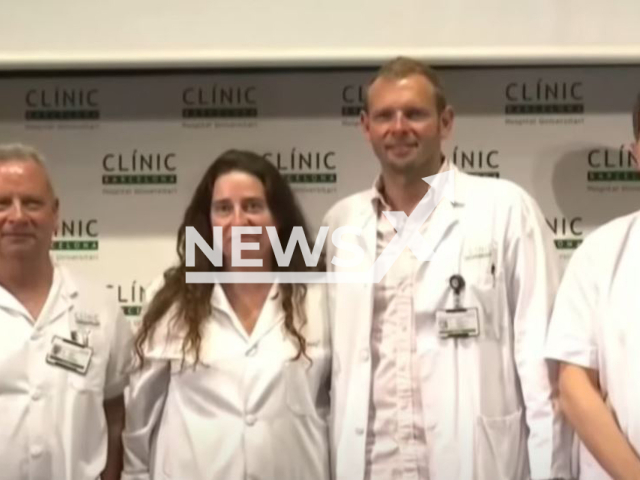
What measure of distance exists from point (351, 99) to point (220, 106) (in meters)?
0.38

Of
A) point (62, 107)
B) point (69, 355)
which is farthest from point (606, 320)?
point (62, 107)

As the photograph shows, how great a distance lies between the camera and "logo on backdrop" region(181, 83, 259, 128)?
2.33 m

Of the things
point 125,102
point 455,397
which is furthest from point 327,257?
point 125,102

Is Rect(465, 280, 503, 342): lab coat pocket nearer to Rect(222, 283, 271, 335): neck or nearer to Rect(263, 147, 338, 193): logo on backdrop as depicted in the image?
Rect(222, 283, 271, 335): neck

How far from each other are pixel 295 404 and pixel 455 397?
37 cm

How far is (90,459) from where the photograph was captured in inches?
73.8

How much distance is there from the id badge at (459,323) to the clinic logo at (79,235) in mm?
1097

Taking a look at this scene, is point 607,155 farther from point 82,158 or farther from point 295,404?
point 82,158

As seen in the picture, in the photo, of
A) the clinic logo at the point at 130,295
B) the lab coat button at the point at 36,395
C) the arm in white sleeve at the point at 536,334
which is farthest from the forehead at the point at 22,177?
the arm in white sleeve at the point at 536,334

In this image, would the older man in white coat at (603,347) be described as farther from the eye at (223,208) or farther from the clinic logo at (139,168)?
the clinic logo at (139,168)

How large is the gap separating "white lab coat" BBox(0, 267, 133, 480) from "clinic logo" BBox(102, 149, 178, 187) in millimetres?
479

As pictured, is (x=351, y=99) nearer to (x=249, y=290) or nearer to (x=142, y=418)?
(x=249, y=290)

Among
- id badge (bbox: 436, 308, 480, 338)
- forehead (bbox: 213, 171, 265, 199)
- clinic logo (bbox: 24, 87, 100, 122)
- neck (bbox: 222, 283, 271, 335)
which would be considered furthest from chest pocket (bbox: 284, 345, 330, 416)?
clinic logo (bbox: 24, 87, 100, 122)

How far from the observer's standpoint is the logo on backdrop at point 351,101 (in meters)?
2.32
